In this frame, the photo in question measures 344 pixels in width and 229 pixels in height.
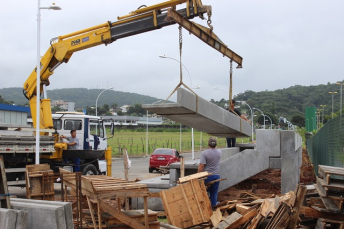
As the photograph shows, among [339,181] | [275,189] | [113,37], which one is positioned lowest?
[275,189]

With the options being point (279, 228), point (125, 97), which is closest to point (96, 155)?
point (279, 228)

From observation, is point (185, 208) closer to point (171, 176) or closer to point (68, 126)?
point (171, 176)

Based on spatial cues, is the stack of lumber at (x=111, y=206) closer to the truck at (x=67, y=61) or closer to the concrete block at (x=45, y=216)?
the concrete block at (x=45, y=216)

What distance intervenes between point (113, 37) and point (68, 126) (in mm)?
4176

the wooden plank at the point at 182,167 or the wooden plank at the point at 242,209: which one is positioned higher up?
the wooden plank at the point at 182,167

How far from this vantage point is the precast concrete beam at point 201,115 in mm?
11445

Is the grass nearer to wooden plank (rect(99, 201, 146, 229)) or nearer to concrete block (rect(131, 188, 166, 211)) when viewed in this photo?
concrete block (rect(131, 188, 166, 211))

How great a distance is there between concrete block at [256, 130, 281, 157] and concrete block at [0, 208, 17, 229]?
9.48 meters

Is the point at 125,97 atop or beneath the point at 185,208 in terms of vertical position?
atop

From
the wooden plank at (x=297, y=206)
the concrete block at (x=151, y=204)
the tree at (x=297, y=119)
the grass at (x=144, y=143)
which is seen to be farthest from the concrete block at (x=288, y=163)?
the tree at (x=297, y=119)

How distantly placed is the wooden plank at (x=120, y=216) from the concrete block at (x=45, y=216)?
56.5 inches

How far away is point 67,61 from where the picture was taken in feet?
63.4

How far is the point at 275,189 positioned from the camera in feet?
52.0

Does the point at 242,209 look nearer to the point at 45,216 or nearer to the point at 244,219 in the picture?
the point at 244,219
